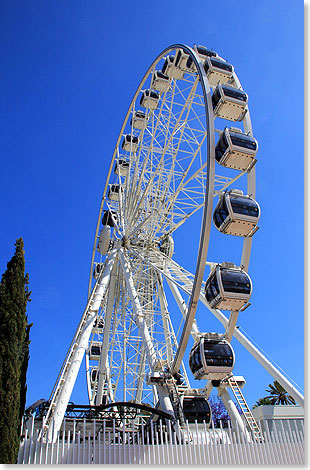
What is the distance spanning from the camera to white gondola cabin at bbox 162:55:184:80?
19906 millimetres

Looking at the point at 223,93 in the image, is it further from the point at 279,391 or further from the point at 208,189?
the point at 279,391

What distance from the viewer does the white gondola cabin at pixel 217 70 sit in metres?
17.0

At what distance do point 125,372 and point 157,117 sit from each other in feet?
40.6

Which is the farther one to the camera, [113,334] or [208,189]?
[113,334]

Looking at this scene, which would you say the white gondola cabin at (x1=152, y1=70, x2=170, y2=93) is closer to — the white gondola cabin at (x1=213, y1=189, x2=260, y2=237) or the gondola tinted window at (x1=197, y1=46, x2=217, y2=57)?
the gondola tinted window at (x1=197, y1=46, x2=217, y2=57)

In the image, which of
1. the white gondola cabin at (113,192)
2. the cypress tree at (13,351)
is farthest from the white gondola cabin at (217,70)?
the cypress tree at (13,351)

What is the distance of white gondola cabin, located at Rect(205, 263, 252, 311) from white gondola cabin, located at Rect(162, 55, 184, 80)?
10883mm

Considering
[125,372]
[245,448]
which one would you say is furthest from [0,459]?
[125,372]

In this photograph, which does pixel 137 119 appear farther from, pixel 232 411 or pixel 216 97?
pixel 232 411

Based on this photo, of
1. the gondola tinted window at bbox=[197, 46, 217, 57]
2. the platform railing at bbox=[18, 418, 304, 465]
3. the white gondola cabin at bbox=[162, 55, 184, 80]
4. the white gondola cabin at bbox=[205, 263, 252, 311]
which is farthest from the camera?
the white gondola cabin at bbox=[162, 55, 184, 80]

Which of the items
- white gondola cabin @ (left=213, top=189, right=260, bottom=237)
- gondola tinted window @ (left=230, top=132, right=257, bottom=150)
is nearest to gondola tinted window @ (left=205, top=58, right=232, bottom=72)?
gondola tinted window @ (left=230, top=132, right=257, bottom=150)

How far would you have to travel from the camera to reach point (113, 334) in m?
21.4

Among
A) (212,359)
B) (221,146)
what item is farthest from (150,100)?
(212,359)

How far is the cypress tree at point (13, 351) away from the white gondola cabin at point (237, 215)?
22.4ft
